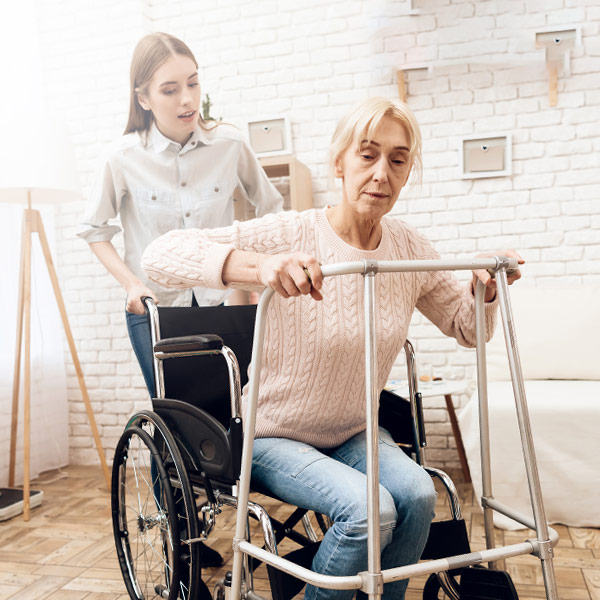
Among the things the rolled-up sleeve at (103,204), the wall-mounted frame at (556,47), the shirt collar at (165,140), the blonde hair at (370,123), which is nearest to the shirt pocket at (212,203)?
the shirt collar at (165,140)

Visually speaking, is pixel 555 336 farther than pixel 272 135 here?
No

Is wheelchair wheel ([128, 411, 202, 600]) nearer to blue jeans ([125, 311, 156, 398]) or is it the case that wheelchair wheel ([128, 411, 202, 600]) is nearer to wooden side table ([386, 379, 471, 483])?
blue jeans ([125, 311, 156, 398])

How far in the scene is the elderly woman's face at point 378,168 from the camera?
4.23 ft

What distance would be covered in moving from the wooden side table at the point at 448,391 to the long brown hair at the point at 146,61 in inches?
54.4

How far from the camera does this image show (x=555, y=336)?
8.52 ft

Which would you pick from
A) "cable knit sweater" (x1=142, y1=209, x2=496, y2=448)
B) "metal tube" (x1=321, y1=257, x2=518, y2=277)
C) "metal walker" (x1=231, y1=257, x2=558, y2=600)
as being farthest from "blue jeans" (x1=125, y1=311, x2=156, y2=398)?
"metal tube" (x1=321, y1=257, x2=518, y2=277)

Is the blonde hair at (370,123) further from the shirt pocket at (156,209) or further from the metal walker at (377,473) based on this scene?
the shirt pocket at (156,209)

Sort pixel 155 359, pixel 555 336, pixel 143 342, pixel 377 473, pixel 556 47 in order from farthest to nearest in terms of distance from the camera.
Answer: pixel 556 47
pixel 555 336
pixel 143 342
pixel 155 359
pixel 377 473

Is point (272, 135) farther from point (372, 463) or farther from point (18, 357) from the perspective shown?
point (372, 463)

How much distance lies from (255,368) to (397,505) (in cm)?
39

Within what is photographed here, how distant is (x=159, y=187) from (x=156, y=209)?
3.0 inches

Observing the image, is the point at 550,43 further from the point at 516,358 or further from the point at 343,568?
the point at 343,568

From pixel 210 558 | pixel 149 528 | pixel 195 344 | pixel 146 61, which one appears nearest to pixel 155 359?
pixel 195 344

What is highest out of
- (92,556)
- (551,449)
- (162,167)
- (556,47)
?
(556,47)
